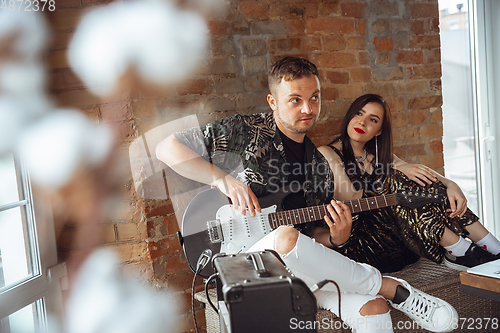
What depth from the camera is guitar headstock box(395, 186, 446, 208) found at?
1.69 m

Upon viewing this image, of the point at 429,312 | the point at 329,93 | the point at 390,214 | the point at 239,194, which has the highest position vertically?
the point at 329,93

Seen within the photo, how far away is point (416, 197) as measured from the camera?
5.57 feet

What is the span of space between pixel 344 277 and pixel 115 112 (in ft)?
3.67

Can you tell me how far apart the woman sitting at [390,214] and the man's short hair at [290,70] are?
0.39 meters

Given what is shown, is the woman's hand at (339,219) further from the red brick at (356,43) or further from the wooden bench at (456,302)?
the red brick at (356,43)

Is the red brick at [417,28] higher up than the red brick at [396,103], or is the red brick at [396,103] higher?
the red brick at [417,28]

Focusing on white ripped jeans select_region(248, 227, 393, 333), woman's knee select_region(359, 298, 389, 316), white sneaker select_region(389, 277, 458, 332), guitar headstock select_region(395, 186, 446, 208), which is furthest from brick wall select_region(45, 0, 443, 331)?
white sneaker select_region(389, 277, 458, 332)

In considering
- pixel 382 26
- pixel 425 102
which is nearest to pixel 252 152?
pixel 382 26

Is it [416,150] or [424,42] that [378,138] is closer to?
[416,150]

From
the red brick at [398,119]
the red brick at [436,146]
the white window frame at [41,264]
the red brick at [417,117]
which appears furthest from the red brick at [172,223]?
the red brick at [436,146]

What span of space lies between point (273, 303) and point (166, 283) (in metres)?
0.97

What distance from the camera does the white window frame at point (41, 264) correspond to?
1.40 meters

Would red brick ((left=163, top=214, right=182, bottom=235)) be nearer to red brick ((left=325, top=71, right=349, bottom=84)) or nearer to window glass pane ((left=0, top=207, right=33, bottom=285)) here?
window glass pane ((left=0, top=207, right=33, bottom=285))

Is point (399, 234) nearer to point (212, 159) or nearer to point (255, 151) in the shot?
point (255, 151)
